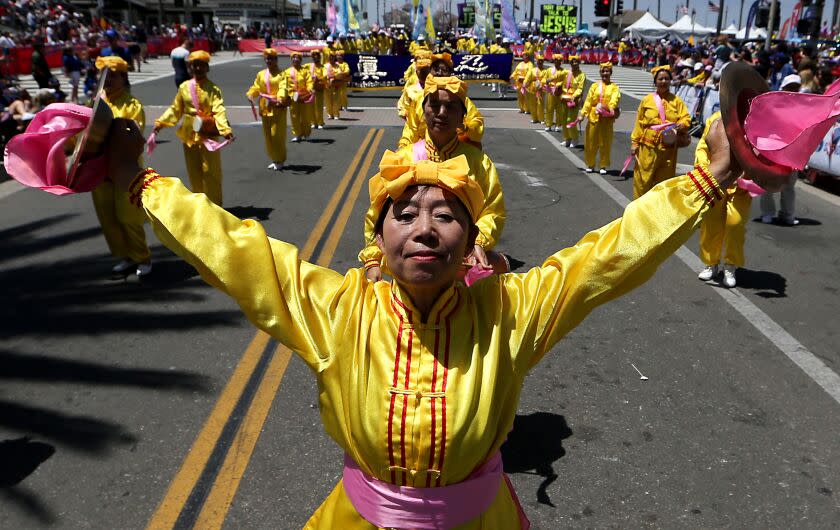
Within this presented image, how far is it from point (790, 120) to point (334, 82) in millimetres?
19119

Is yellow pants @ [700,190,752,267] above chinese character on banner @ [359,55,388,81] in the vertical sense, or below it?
below

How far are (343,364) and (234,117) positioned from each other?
1942 centimetres

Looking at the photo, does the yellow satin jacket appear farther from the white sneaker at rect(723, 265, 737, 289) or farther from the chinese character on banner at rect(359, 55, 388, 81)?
the chinese character on banner at rect(359, 55, 388, 81)

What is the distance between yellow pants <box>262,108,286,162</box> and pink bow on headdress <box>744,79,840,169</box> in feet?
39.1

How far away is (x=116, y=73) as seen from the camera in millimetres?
7570

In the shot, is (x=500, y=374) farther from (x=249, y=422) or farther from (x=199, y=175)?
(x=199, y=175)

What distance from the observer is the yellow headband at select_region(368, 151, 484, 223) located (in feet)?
6.74

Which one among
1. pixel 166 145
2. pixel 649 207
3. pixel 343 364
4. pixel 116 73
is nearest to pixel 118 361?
pixel 116 73

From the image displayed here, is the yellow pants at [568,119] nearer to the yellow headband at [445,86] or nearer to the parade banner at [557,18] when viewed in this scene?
the yellow headband at [445,86]

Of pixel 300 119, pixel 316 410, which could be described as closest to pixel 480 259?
pixel 316 410

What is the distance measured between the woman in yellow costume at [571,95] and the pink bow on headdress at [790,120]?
14.6 metres

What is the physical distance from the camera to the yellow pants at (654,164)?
920 centimetres

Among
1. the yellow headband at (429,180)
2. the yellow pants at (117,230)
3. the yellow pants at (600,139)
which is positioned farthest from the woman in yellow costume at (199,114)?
the yellow headband at (429,180)

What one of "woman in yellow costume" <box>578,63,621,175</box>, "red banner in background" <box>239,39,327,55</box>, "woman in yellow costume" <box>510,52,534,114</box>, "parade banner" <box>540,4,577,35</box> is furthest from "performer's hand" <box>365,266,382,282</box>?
"red banner in background" <box>239,39,327,55</box>
